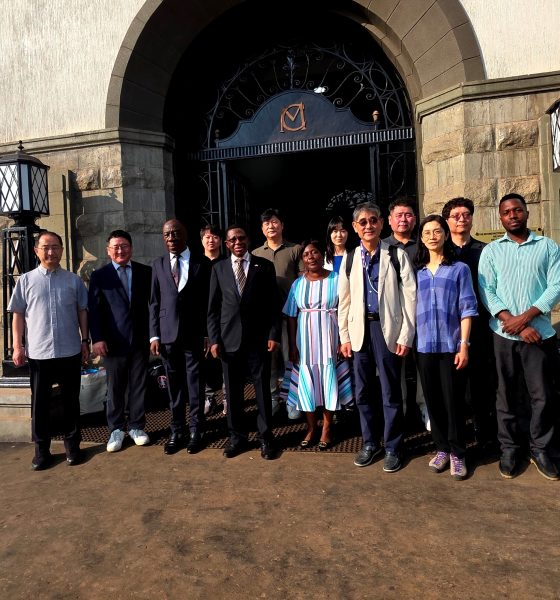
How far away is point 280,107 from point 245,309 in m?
3.83

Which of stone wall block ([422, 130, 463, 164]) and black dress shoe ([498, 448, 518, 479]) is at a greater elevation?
stone wall block ([422, 130, 463, 164])

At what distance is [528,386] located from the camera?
11.5ft

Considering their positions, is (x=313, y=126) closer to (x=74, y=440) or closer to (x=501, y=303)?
(x=501, y=303)

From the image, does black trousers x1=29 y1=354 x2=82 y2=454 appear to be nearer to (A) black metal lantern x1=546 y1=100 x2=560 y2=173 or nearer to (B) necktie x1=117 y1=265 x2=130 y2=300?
(B) necktie x1=117 y1=265 x2=130 y2=300

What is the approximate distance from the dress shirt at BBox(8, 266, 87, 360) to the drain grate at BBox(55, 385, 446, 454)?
1.03 m

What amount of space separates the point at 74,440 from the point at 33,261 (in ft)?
8.17

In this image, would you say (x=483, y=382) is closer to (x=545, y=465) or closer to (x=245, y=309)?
(x=545, y=465)

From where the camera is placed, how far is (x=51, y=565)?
2611 millimetres

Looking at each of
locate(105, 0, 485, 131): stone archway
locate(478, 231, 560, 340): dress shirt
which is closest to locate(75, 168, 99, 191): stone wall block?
locate(105, 0, 485, 131): stone archway

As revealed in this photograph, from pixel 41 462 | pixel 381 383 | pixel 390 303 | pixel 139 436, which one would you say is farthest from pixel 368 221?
pixel 41 462

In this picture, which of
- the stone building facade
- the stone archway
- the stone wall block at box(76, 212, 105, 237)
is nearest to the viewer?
the stone building facade

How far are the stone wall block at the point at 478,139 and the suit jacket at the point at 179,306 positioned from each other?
3.29 m

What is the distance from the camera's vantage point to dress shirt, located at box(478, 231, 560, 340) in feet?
11.2

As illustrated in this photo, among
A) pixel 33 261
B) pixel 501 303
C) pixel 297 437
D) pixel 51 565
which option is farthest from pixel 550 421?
pixel 33 261
